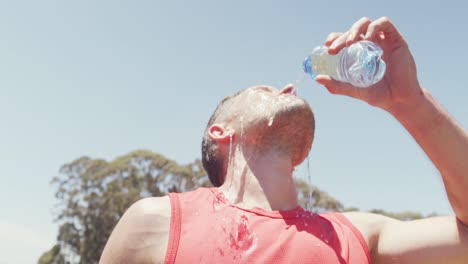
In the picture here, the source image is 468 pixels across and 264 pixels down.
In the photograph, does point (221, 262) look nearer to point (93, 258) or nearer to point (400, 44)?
point (400, 44)

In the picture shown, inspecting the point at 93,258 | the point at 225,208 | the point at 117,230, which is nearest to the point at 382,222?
the point at 225,208

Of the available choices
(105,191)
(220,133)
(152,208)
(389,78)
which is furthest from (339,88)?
(105,191)

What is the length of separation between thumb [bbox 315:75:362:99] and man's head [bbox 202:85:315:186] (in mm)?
343

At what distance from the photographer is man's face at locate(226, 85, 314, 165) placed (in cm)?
318

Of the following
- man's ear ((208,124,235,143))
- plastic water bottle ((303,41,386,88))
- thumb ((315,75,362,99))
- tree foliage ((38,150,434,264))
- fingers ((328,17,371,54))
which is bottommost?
tree foliage ((38,150,434,264))

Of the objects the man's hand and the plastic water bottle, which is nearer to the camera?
the man's hand

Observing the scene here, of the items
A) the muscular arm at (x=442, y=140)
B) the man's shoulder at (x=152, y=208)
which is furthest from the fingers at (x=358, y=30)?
the man's shoulder at (x=152, y=208)

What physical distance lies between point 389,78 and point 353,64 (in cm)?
57

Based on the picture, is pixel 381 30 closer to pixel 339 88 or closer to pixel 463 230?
pixel 339 88

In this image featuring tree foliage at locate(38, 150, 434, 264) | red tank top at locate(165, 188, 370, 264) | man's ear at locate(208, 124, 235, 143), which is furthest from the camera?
tree foliage at locate(38, 150, 434, 264)

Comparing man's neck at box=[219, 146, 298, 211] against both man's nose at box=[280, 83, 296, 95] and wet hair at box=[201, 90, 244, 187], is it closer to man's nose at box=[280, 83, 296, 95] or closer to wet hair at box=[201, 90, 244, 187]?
wet hair at box=[201, 90, 244, 187]

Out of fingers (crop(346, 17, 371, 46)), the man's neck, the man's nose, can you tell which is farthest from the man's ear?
fingers (crop(346, 17, 371, 46))

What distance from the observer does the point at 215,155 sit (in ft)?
11.5

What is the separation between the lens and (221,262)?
2.54 m
